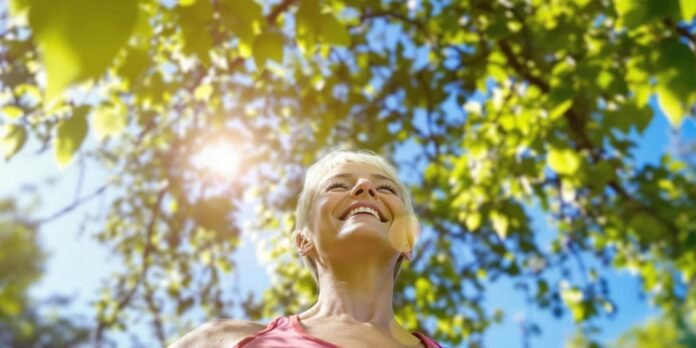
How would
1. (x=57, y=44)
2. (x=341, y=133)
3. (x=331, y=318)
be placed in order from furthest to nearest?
(x=341, y=133), (x=331, y=318), (x=57, y=44)

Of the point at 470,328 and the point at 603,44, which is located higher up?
the point at 603,44

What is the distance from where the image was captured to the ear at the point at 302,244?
190cm

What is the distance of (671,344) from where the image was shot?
1378 inches

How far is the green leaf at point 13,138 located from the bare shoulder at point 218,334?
1.36 m

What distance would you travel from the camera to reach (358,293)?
172 cm

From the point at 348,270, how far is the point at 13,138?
1.62 metres

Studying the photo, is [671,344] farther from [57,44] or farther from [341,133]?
[57,44]

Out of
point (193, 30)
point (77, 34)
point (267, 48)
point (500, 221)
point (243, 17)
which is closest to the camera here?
point (77, 34)

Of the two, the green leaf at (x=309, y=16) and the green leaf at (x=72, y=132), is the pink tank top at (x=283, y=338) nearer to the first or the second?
the green leaf at (x=72, y=132)

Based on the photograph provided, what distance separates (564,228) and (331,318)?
523 cm

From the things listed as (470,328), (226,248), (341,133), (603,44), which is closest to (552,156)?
(603,44)

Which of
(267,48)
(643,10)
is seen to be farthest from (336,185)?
(643,10)

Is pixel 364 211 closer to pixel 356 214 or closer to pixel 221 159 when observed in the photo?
pixel 356 214

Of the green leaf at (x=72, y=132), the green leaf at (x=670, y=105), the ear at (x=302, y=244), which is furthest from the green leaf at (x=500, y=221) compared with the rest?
the green leaf at (x=72, y=132)
